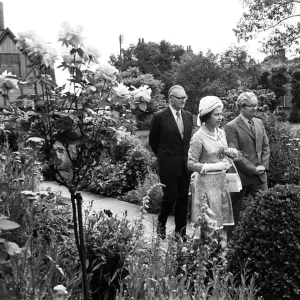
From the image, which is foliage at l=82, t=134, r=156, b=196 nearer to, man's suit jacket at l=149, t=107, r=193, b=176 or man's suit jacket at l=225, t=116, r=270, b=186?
man's suit jacket at l=149, t=107, r=193, b=176

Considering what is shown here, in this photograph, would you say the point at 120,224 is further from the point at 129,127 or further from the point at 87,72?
the point at 87,72

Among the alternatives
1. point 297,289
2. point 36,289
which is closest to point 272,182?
point 297,289

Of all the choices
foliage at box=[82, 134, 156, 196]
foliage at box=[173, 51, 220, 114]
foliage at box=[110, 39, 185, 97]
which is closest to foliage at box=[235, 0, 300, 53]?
foliage at box=[82, 134, 156, 196]

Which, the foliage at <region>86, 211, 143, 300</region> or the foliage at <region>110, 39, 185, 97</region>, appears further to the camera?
the foliage at <region>110, 39, 185, 97</region>

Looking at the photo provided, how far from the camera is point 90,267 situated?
4023 millimetres

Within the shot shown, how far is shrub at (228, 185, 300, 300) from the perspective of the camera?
3438 millimetres

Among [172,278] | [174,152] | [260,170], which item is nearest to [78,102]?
[172,278]

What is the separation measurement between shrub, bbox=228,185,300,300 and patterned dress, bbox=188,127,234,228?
140 cm

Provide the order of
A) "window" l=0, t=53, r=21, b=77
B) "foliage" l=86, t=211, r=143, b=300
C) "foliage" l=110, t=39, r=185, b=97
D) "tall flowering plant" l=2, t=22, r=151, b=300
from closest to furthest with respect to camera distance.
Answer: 1. "tall flowering plant" l=2, t=22, r=151, b=300
2. "foliage" l=86, t=211, r=143, b=300
3. "window" l=0, t=53, r=21, b=77
4. "foliage" l=110, t=39, r=185, b=97

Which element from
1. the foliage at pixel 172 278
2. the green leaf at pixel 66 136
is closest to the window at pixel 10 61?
the foliage at pixel 172 278

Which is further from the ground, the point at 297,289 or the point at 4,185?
the point at 4,185

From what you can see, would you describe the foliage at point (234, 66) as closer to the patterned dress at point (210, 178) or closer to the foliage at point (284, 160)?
the foliage at point (284, 160)

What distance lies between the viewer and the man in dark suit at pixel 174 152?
611 cm

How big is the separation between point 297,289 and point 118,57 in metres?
68.6
